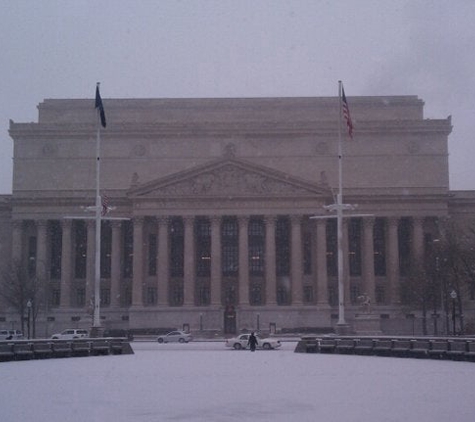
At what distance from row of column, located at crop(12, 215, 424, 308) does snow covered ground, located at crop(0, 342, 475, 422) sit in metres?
54.6

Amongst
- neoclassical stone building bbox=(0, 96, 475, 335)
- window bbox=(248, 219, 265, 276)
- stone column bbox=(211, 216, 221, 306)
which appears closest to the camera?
stone column bbox=(211, 216, 221, 306)

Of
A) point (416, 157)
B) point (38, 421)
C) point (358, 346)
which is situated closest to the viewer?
point (38, 421)

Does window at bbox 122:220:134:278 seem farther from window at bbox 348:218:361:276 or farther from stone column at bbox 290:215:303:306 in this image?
window at bbox 348:218:361:276

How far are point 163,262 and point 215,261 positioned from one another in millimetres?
6130

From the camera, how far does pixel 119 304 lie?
10100cm

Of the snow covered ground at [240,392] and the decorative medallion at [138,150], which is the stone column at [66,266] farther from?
the snow covered ground at [240,392]

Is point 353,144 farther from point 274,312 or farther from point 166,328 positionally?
point 166,328

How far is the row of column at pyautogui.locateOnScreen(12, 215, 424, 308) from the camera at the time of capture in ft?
317

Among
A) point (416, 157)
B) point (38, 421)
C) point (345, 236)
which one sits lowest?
point (38, 421)

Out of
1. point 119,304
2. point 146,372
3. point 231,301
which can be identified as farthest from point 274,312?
point 146,372

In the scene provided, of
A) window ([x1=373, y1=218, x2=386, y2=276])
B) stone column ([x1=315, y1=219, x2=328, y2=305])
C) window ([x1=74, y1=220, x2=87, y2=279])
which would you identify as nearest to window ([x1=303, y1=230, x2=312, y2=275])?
stone column ([x1=315, y1=219, x2=328, y2=305])

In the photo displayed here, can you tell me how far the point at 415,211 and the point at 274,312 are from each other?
72.6 feet

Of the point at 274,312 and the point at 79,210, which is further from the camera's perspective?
the point at 79,210

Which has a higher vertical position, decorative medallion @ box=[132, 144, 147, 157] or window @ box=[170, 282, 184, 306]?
decorative medallion @ box=[132, 144, 147, 157]
